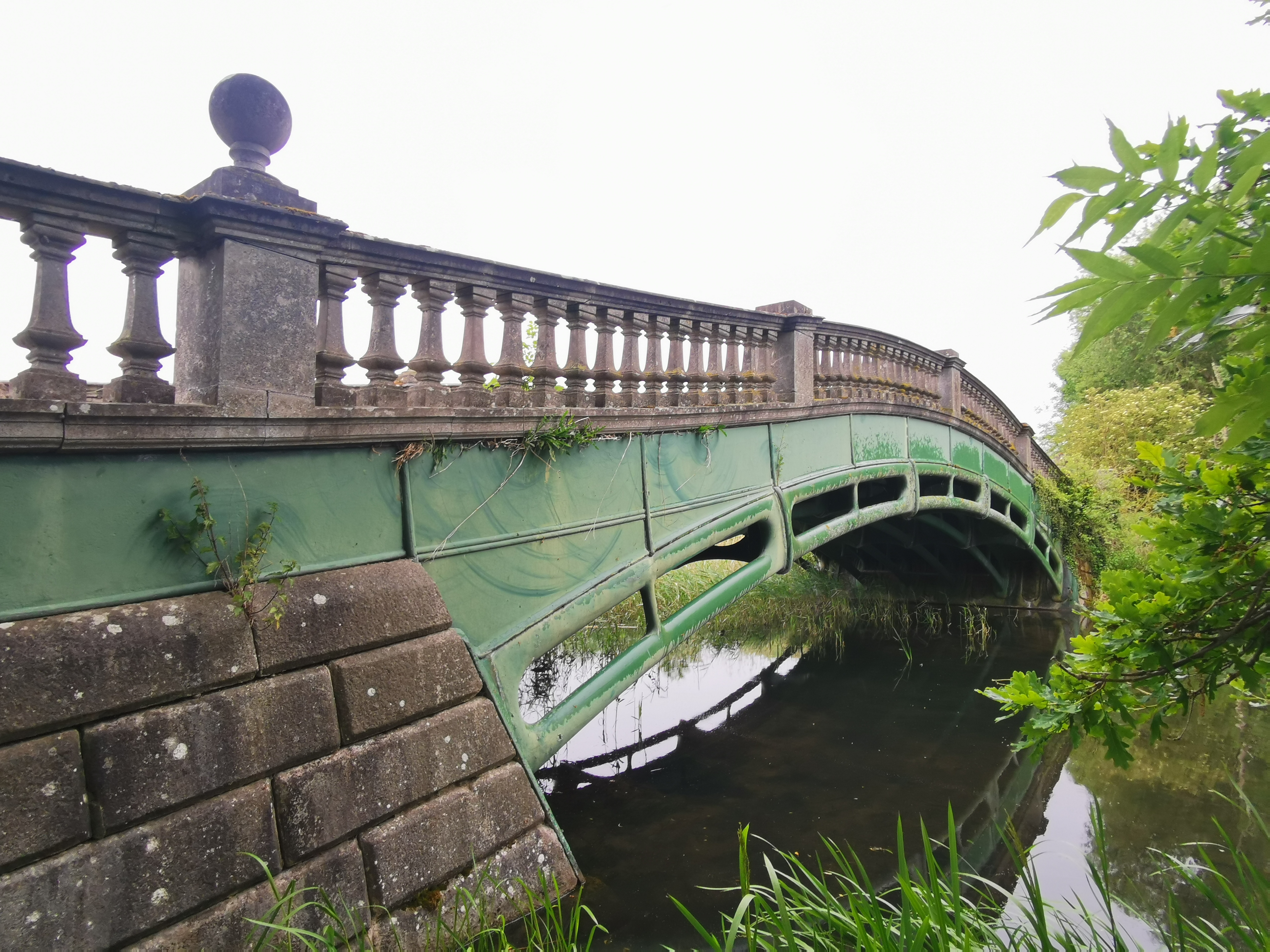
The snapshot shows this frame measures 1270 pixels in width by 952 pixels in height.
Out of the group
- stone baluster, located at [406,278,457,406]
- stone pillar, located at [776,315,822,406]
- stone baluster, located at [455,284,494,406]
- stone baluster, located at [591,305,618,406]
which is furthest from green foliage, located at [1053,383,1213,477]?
stone baluster, located at [406,278,457,406]

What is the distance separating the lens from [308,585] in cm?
290

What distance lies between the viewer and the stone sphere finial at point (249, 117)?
9.55 ft

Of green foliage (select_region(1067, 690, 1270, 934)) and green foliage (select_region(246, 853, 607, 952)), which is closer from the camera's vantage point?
green foliage (select_region(246, 853, 607, 952))

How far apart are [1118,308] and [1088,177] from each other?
201 millimetres

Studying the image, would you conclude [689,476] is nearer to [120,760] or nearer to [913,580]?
[120,760]

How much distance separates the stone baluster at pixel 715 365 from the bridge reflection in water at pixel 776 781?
2794 millimetres

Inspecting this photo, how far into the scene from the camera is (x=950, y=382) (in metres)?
9.48

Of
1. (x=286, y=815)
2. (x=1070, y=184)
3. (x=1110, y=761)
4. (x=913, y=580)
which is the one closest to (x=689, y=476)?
(x=286, y=815)

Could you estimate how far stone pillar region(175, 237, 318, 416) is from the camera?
282cm

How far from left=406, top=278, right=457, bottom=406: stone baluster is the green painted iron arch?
0.98ft

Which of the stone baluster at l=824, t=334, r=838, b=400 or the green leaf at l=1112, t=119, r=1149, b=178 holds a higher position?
the stone baluster at l=824, t=334, r=838, b=400

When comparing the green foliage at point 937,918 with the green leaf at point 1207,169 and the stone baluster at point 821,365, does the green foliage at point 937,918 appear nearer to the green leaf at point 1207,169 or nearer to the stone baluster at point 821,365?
the green leaf at point 1207,169

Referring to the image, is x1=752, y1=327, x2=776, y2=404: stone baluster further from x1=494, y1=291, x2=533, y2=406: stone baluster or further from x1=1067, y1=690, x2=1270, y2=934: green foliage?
x1=1067, y1=690, x2=1270, y2=934: green foliage

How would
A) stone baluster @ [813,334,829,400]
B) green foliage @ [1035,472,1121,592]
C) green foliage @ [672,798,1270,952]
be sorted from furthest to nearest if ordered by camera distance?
green foliage @ [1035,472,1121,592], stone baluster @ [813,334,829,400], green foliage @ [672,798,1270,952]
